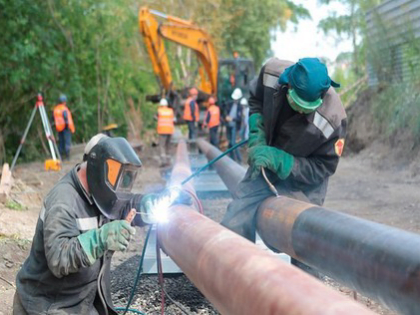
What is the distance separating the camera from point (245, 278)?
227 cm

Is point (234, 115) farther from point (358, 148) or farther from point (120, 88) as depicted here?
point (120, 88)

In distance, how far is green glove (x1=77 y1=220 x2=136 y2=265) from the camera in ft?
9.32

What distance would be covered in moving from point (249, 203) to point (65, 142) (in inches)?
496

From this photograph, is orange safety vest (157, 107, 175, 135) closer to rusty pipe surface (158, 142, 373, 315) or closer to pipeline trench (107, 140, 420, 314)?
pipeline trench (107, 140, 420, 314)

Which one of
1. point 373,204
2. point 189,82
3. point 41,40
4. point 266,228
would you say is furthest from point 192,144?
point 266,228

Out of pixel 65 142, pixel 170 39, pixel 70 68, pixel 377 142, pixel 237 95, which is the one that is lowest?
pixel 65 142

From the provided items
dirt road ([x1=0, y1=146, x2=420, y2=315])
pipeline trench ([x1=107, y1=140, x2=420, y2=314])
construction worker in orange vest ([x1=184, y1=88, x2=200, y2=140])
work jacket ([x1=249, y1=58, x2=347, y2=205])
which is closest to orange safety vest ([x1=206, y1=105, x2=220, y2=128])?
construction worker in orange vest ([x1=184, y1=88, x2=200, y2=140])

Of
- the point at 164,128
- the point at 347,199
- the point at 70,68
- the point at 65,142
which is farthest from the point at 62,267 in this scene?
the point at 70,68

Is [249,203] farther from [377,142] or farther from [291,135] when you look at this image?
[377,142]

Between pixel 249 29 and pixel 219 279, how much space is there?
33052 millimetres

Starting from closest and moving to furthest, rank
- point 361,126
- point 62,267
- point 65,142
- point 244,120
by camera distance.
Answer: point 62,267 → point 361,126 → point 65,142 → point 244,120

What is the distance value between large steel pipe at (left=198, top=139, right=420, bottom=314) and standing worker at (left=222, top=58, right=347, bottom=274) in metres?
0.28

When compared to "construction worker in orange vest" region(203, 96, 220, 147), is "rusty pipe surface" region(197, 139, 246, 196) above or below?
above

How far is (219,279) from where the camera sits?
252cm
